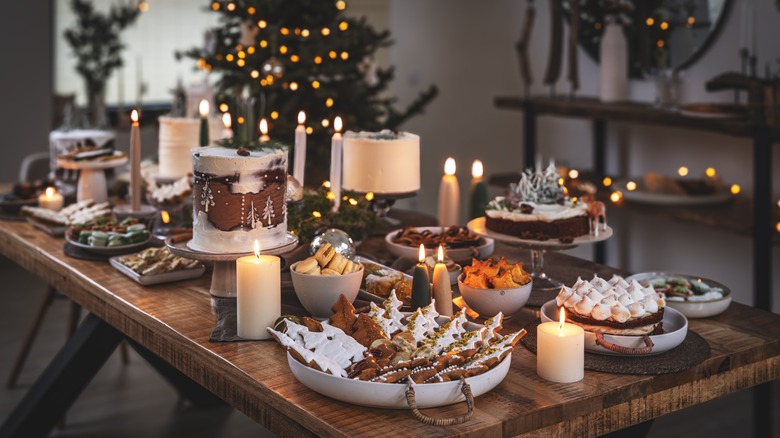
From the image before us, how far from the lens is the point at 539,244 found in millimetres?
1985

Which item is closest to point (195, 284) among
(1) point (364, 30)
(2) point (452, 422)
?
(2) point (452, 422)

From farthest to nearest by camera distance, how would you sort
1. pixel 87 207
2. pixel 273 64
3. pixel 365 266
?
pixel 273 64
pixel 87 207
pixel 365 266

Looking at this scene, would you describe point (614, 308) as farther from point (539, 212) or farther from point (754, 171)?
point (754, 171)

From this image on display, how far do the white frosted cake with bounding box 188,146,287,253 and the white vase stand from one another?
244 cm

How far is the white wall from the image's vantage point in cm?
381

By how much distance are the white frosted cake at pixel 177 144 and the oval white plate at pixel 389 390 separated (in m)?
1.58

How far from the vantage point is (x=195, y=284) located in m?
2.08

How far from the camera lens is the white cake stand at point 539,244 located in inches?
78.0

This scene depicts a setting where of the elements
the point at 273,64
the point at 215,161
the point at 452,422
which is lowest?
the point at 452,422

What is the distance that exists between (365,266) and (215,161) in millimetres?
412

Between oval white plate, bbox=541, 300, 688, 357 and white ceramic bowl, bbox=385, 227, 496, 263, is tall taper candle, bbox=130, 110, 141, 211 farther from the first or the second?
oval white plate, bbox=541, 300, 688, 357

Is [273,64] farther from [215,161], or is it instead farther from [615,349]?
[615,349]

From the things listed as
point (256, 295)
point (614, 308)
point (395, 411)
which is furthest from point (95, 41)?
point (395, 411)

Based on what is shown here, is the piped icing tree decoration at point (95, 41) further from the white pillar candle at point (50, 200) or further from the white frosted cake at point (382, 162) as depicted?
the white frosted cake at point (382, 162)
